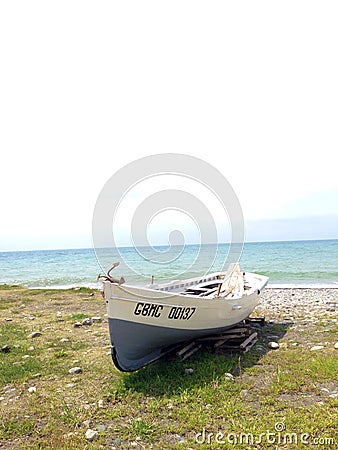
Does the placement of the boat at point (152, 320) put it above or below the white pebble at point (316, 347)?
above

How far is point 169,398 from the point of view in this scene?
6539 millimetres

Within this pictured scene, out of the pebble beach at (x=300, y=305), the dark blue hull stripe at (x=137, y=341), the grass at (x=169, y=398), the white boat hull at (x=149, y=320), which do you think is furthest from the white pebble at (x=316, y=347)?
the pebble beach at (x=300, y=305)

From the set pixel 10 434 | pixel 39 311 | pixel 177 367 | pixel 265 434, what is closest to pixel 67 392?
pixel 10 434

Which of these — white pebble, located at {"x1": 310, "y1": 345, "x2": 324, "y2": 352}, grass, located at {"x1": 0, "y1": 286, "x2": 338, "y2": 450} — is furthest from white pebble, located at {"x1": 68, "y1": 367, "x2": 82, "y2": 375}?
white pebble, located at {"x1": 310, "y1": 345, "x2": 324, "y2": 352}

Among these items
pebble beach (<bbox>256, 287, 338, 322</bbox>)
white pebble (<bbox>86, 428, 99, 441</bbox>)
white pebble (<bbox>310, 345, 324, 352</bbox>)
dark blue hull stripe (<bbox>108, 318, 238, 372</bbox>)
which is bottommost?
pebble beach (<bbox>256, 287, 338, 322</bbox>)

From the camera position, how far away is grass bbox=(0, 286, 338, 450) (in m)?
5.40

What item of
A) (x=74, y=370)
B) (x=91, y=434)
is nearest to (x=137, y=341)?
(x=74, y=370)

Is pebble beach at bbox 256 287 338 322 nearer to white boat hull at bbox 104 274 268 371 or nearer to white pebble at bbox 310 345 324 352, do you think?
white pebble at bbox 310 345 324 352

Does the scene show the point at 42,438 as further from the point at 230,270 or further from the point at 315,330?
the point at 230,270

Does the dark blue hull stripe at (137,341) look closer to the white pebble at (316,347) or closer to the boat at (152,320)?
the boat at (152,320)

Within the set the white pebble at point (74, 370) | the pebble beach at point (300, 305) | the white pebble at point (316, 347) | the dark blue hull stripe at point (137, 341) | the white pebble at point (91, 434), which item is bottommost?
the pebble beach at point (300, 305)

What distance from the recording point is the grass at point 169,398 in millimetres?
5402

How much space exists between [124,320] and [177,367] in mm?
1625

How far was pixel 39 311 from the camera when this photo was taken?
619 inches
